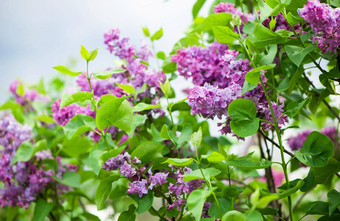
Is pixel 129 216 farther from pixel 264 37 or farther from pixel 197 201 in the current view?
pixel 264 37

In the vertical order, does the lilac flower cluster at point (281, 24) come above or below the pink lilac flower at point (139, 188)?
above

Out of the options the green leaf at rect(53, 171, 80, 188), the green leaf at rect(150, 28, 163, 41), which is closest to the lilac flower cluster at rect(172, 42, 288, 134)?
the green leaf at rect(150, 28, 163, 41)

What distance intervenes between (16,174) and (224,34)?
2.14 ft

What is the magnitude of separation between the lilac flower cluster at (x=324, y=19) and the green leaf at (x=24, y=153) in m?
0.68

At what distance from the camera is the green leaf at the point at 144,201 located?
1.82 ft

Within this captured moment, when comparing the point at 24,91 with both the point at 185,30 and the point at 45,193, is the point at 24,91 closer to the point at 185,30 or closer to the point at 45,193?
the point at 45,193

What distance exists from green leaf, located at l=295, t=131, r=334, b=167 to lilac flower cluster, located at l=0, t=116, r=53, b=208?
0.64 meters

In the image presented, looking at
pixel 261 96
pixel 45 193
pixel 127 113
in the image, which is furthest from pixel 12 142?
pixel 261 96

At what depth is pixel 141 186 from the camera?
56 centimetres

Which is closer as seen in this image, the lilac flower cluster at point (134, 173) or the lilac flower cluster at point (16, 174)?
the lilac flower cluster at point (134, 173)

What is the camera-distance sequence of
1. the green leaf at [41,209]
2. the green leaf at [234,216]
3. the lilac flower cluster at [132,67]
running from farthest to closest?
1. the green leaf at [41,209]
2. the lilac flower cluster at [132,67]
3. the green leaf at [234,216]

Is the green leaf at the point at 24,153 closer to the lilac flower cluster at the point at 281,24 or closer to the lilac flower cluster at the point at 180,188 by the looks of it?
the lilac flower cluster at the point at 180,188

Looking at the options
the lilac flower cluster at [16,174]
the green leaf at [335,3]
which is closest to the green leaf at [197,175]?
the green leaf at [335,3]

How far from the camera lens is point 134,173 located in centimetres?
Result: 56
